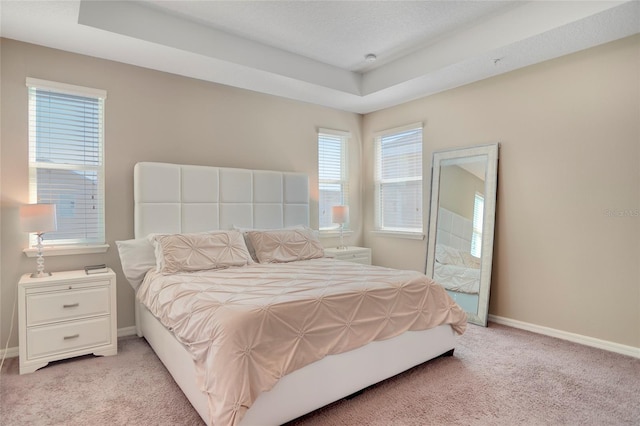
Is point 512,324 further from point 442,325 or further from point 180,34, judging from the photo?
point 180,34

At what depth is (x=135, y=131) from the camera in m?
3.49

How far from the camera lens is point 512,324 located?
12.0 ft

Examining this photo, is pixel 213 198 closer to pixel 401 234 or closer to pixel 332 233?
pixel 332 233

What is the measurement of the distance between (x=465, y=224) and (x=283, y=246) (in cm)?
207

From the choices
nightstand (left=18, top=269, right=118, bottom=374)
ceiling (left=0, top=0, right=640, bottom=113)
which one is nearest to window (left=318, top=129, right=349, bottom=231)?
ceiling (left=0, top=0, right=640, bottom=113)

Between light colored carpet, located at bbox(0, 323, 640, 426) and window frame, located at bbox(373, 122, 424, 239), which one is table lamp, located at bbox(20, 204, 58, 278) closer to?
light colored carpet, located at bbox(0, 323, 640, 426)

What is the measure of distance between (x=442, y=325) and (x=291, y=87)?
2.99m

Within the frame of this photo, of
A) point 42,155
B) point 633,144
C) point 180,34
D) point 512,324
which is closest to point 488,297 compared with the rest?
point 512,324

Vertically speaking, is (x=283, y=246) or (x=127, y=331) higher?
(x=283, y=246)

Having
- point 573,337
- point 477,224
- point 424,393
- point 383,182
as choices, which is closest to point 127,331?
point 424,393

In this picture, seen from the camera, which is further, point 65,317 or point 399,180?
point 399,180

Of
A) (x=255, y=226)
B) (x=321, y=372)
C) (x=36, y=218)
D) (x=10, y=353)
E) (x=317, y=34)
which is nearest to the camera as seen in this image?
(x=321, y=372)

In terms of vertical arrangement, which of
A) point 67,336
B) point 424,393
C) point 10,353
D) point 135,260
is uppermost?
point 135,260

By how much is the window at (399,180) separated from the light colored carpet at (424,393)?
2148mm
